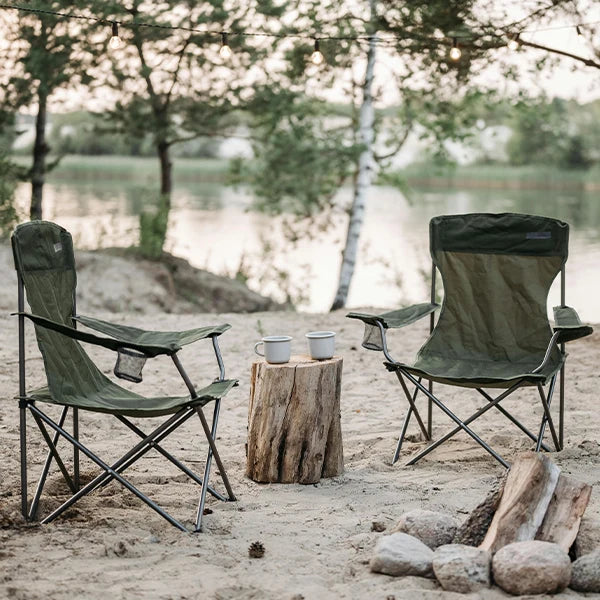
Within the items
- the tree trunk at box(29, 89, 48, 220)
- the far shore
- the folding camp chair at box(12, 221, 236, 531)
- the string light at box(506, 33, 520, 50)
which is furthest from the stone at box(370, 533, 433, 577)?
the far shore

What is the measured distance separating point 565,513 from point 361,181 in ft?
21.0

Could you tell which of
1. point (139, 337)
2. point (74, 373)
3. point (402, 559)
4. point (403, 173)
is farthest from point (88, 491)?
point (403, 173)

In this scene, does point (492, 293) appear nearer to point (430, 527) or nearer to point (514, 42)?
point (430, 527)

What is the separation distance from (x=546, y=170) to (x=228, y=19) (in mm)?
6486

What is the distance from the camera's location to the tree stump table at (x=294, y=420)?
10.3ft

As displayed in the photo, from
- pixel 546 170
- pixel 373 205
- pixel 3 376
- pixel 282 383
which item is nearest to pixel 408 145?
pixel 546 170

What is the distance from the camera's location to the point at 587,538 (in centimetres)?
252

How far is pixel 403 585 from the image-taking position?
7.46 ft

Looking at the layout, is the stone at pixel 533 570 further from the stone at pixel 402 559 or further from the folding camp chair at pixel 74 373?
the folding camp chair at pixel 74 373

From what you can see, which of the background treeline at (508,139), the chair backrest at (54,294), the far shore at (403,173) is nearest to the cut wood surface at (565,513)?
the chair backrest at (54,294)

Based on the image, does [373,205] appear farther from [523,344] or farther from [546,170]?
[523,344]

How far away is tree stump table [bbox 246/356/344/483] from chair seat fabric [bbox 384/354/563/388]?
28cm

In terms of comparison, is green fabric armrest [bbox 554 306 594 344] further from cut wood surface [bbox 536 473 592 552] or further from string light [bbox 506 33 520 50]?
string light [bbox 506 33 520 50]

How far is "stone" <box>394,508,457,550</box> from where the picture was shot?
251 centimetres
